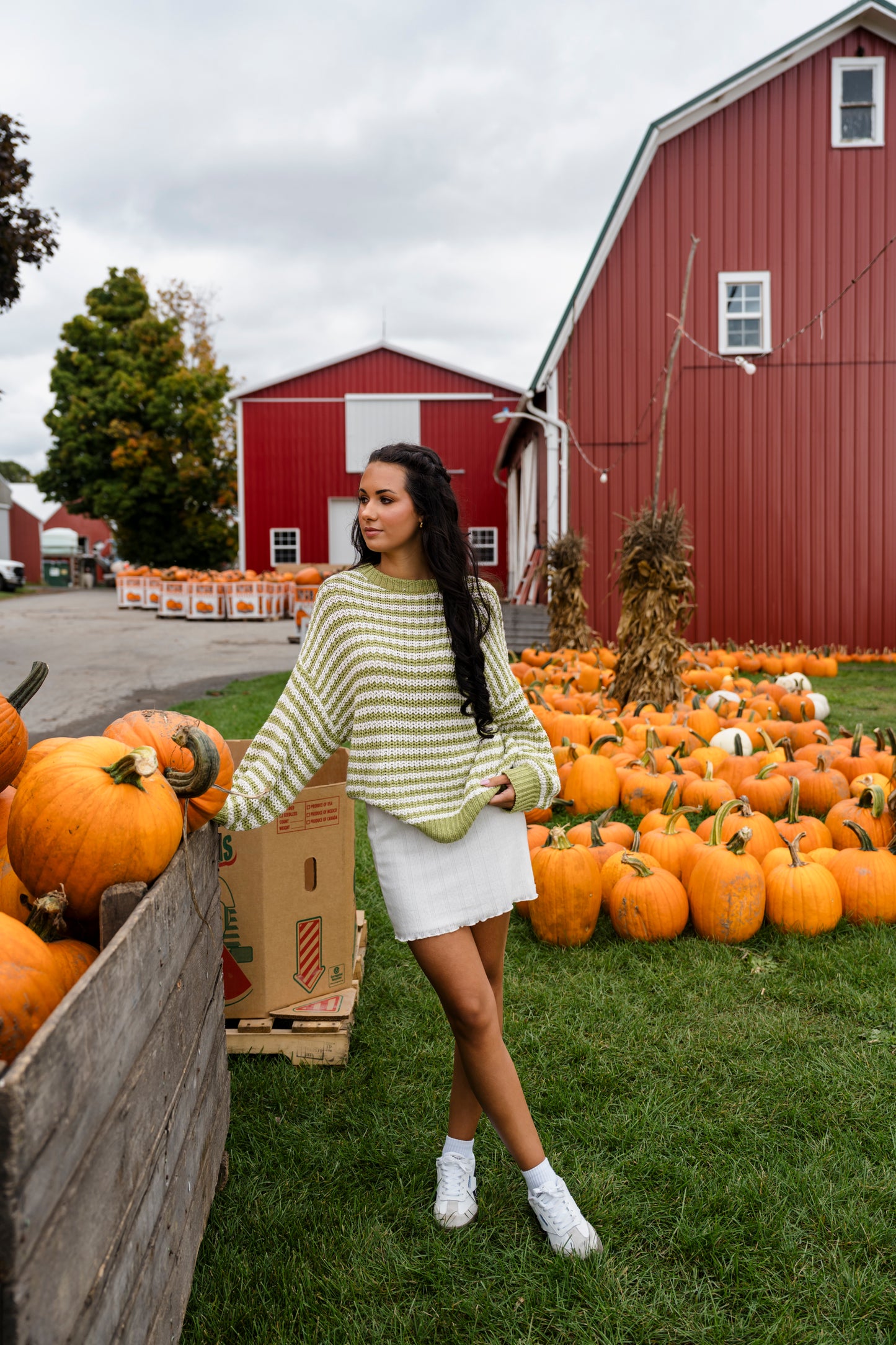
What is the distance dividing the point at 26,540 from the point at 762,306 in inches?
1740

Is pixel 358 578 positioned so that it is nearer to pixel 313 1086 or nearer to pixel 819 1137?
pixel 313 1086

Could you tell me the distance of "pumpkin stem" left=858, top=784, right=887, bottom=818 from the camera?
3854mm

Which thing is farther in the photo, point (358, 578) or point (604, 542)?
point (604, 542)

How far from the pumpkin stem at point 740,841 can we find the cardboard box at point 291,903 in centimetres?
149

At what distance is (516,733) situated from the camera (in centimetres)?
218

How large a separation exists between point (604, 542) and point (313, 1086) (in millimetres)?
10789

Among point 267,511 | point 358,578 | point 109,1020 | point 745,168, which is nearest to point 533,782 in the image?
point 358,578

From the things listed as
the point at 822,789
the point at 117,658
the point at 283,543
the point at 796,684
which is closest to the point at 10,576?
the point at 283,543

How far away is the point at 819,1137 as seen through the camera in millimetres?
2330

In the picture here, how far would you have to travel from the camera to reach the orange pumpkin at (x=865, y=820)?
12.7 ft

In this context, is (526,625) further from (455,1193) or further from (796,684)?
(455,1193)

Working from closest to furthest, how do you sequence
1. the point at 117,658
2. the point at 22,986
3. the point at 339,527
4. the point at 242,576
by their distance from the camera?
the point at 22,986 < the point at 117,658 < the point at 242,576 < the point at 339,527

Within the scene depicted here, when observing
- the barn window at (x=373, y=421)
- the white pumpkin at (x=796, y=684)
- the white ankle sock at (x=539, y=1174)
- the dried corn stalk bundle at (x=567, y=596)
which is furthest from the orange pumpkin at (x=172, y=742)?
the barn window at (x=373, y=421)

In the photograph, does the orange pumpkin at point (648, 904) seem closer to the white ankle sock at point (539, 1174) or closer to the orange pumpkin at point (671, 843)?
the orange pumpkin at point (671, 843)
